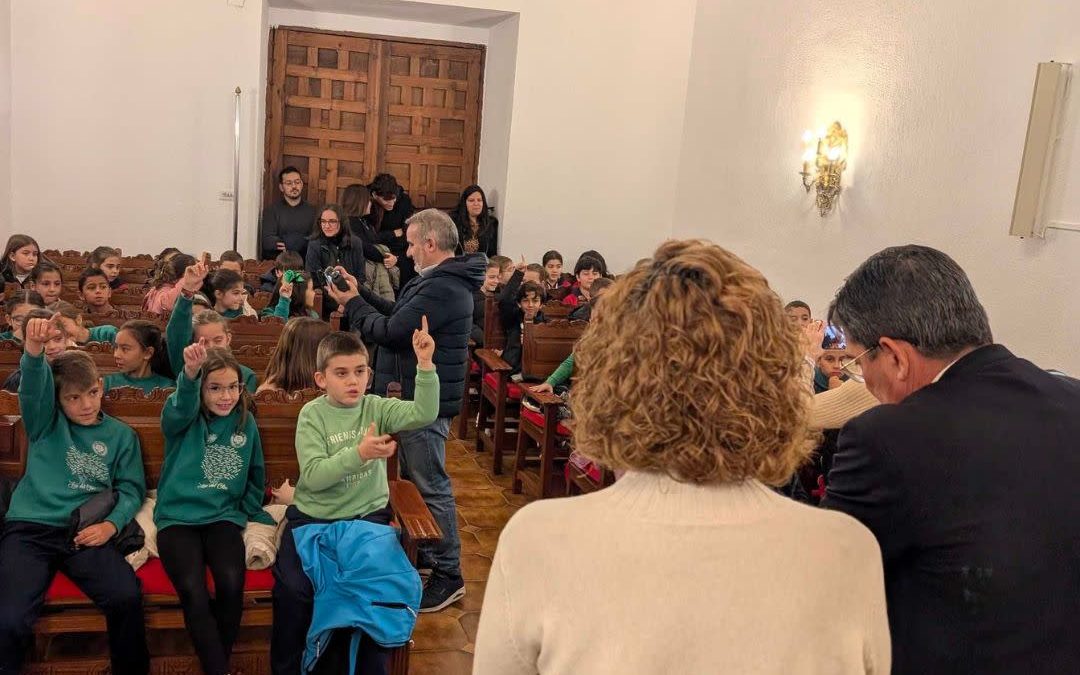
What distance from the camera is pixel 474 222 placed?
10.5 metres

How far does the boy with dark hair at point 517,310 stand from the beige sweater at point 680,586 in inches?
224

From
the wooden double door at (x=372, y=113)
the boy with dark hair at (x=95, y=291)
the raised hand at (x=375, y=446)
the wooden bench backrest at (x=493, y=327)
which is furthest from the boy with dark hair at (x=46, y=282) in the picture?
the wooden double door at (x=372, y=113)

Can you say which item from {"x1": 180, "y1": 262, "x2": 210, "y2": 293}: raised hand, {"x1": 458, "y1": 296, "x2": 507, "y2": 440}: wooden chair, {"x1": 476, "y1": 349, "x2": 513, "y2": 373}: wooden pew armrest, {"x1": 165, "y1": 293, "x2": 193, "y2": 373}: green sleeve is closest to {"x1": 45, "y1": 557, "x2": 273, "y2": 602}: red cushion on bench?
{"x1": 165, "y1": 293, "x2": 193, "y2": 373}: green sleeve

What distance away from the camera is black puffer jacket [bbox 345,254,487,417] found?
4.50 meters

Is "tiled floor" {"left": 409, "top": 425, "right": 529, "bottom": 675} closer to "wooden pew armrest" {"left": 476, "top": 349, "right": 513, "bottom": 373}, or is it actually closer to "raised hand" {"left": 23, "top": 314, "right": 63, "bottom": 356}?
"wooden pew armrest" {"left": 476, "top": 349, "right": 513, "bottom": 373}

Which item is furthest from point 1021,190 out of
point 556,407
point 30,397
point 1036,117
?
point 30,397

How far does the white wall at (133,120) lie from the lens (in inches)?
391

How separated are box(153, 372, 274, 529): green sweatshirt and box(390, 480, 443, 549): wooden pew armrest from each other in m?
0.47

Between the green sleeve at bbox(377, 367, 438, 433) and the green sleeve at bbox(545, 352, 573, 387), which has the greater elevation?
the green sleeve at bbox(377, 367, 438, 433)

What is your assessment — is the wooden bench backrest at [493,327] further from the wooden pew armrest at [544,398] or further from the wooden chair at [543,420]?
the wooden pew armrest at [544,398]

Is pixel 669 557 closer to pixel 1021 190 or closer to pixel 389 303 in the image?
pixel 389 303

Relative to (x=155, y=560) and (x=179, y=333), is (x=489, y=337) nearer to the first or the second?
(x=179, y=333)

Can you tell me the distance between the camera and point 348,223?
865cm

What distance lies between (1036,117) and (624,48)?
573 centimetres
